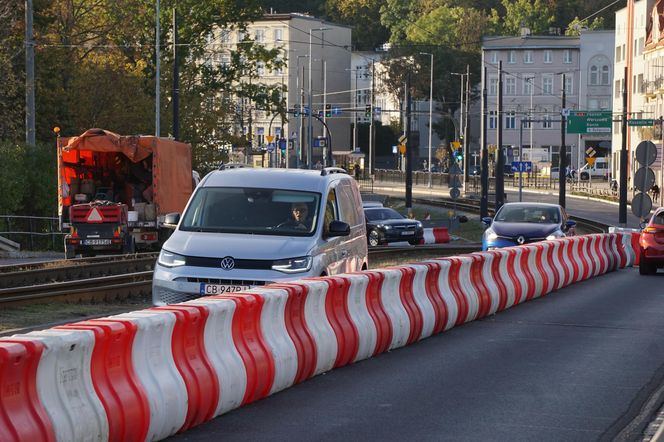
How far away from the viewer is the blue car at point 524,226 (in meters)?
33.9

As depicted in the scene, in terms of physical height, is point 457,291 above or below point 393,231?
above

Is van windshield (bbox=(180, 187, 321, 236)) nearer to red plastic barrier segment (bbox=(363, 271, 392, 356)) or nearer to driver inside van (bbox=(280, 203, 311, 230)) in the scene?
driver inside van (bbox=(280, 203, 311, 230))

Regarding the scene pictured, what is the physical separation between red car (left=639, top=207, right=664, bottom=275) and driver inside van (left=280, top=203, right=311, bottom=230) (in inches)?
577

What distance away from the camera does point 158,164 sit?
36062 millimetres

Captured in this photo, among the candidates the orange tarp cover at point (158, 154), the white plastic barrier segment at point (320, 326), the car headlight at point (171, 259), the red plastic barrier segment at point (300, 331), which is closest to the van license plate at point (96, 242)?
the orange tarp cover at point (158, 154)

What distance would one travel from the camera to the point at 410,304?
16.0 m

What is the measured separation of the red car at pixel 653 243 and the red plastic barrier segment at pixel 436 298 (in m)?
13.4

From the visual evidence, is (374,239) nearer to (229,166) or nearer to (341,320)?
(229,166)

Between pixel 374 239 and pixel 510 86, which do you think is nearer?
pixel 374 239

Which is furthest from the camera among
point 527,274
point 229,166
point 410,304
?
point 229,166

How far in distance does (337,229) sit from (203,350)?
5.98 m

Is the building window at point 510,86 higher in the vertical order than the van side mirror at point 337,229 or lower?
higher

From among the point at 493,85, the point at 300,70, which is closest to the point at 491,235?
the point at 300,70

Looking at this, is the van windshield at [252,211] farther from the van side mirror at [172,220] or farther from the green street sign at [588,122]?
the green street sign at [588,122]
